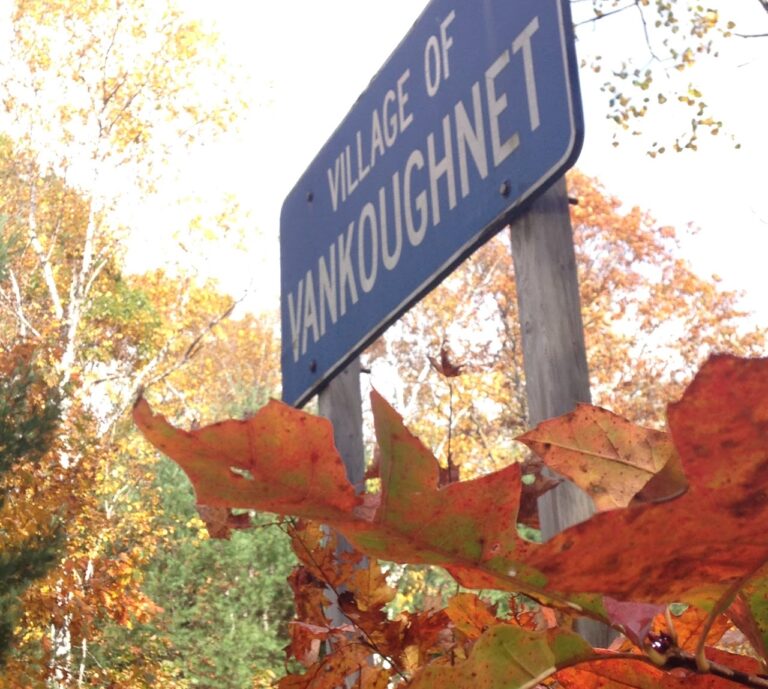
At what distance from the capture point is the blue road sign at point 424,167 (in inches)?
37.7

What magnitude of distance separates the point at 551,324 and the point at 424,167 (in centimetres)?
38

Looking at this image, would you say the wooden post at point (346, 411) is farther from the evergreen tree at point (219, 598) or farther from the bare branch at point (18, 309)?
the evergreen tree at point (219, 598)

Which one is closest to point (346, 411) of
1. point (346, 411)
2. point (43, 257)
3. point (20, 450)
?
point (346, 411)

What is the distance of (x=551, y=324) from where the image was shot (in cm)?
95

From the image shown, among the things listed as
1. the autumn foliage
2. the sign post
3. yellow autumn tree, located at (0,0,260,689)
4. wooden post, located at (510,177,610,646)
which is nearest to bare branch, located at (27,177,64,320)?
yellow autumn tree, located at (0,0,260,689)

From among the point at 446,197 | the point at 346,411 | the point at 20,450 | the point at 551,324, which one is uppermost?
the point at 20,450

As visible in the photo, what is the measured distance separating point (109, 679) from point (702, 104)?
6449 mm

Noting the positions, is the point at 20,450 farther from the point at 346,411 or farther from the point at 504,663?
the point at 504,663

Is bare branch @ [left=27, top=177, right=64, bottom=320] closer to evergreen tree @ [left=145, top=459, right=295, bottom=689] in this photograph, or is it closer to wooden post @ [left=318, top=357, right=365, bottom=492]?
evergreen tree @ [left=145, top=459, right=295, bottom=689]

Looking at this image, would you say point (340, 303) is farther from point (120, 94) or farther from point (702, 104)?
point (120, 94)

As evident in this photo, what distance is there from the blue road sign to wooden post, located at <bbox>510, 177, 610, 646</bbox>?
4 cm

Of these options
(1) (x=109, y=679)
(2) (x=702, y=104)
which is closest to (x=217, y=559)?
(1) (x=109, y=679)

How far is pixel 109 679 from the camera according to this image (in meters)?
7.36

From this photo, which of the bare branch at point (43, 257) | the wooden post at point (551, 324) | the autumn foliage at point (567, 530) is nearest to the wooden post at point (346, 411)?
the wooden post at point (551, 324)
